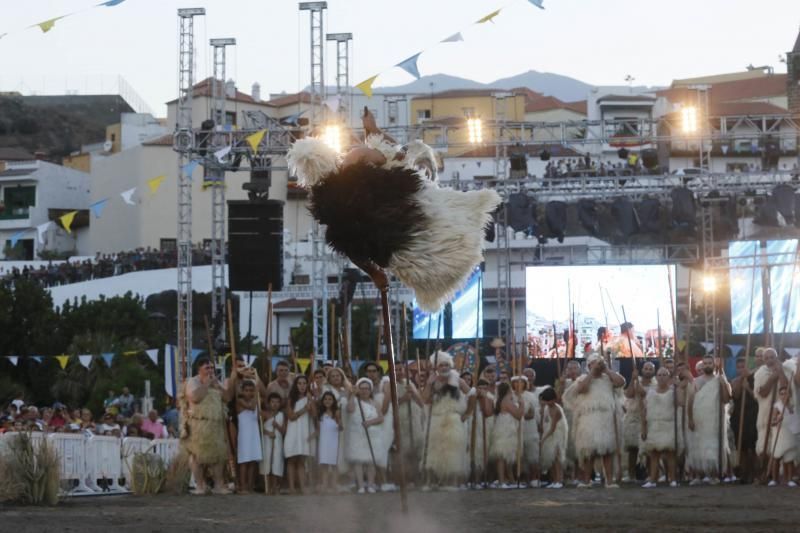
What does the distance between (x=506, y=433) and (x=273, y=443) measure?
2604 millimetres

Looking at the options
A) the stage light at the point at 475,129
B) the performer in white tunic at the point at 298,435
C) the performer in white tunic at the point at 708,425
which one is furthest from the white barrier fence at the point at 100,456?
the stage light at the point at 475,129

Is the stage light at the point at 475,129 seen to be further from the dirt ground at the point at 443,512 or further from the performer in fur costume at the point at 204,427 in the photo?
the dirt ground at the point at 443,512

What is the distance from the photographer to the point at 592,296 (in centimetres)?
2962

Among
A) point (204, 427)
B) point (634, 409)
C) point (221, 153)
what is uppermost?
point (221, 153)

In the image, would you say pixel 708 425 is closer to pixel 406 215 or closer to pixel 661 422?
pixel 661 422

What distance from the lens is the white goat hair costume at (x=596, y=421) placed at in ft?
51.2

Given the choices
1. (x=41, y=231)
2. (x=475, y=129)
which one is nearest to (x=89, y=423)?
(x=475, y=129)

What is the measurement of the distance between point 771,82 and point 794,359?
190 ft

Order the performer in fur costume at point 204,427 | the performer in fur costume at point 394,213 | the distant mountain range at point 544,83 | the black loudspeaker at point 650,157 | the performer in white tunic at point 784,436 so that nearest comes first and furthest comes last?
1. the performer in fur costume at point 394,213
2. the performer in white tunic at point 784,436
3. the performer in fur costume at point 204,427
4. the black loudspeaker at point 650,157
5. the distant mountain range at point 544,83

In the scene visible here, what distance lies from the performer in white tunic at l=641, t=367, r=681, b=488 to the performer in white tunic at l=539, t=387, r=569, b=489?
0.92 m

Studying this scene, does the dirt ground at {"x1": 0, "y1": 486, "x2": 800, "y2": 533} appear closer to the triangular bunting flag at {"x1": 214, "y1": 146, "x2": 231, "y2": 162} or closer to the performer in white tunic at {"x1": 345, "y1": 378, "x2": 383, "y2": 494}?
the performer in white tunic at {"x1": 345, "y1": 378, "x2": 383, "y2": 494}

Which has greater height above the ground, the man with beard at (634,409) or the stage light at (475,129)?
the stage light at (475,129)

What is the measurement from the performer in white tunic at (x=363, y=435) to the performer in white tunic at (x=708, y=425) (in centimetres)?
344

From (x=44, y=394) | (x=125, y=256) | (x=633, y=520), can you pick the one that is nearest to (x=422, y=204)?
(x=633, y=520)
